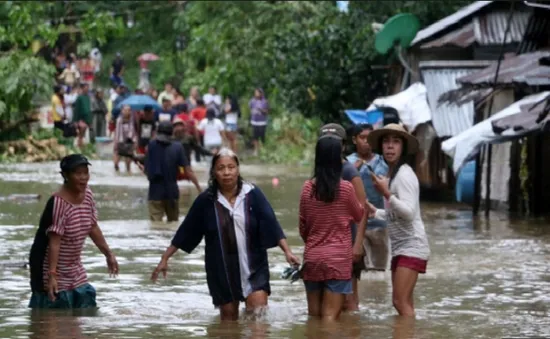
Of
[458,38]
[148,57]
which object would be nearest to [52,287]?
[458,38]

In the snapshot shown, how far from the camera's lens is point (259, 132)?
132 ft

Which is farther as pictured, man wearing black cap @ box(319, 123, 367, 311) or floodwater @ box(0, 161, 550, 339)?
floodwater @ box(0, 161, 550, 339)

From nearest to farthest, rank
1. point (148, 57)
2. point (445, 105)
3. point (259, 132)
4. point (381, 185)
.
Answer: point (381, 185) → point (445, 105) → point (259, 132) → point (148, 57)

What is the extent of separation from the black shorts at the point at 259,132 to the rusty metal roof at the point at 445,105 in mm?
14537

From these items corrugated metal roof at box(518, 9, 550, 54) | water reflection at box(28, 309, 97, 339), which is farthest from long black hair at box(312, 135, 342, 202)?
corrugated metal roof at box(518, 9, 550, 54)

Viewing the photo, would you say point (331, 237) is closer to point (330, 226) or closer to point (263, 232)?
point (330, 226)

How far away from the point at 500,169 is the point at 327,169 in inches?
537

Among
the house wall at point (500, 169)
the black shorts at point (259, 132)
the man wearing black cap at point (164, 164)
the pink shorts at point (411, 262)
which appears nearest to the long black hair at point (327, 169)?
the pink shorts at point (411, 262)

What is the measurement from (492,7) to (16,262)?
13.3m

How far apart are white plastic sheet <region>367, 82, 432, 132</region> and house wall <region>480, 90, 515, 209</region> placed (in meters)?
1.67

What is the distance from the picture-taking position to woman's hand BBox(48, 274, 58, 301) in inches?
428

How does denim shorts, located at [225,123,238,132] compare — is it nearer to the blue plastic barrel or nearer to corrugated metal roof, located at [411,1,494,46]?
corrugated metal roof, located at [411,1,494,46]

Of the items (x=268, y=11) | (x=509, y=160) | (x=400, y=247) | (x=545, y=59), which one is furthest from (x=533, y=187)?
(x=268, y=11)

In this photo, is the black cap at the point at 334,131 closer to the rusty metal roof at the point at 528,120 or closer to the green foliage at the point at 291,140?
the rusty metal roof at the point at 528,120
